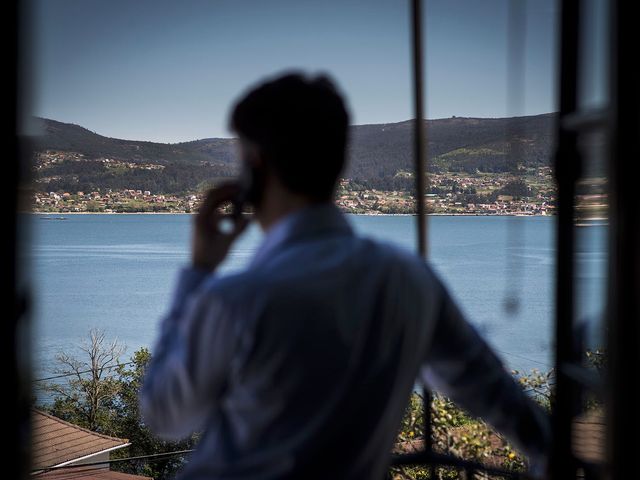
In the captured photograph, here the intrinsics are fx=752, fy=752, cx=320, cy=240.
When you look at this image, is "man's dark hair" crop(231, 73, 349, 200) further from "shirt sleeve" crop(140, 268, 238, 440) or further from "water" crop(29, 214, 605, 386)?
"water" crop(29, 214, 605, 386)

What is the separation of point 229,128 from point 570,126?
42 cm

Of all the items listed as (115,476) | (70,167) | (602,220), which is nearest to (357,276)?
(602,220)

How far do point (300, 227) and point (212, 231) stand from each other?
116 millimetres

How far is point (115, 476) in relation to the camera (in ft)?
35.9

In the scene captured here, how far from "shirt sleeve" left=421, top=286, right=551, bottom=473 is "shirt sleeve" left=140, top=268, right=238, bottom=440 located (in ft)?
0.94

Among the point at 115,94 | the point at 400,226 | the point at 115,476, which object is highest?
the point at 115,94

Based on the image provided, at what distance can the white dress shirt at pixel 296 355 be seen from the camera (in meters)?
0.69

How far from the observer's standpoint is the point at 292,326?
69cm

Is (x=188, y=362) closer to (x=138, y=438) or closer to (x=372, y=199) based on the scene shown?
(x=372, y=199)

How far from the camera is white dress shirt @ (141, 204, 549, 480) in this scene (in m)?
0.69

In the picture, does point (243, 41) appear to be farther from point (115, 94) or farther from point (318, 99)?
point (318, 99)

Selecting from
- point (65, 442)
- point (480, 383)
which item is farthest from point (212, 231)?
point (65, 442)

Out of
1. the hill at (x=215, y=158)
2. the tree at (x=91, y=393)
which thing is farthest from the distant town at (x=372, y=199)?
the tree at (x=91, y=393)

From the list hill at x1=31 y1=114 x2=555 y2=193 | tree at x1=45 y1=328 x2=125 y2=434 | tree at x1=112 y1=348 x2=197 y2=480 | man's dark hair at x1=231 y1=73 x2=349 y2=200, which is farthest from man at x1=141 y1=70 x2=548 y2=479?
tree at x1=45 y1=328 x2=125 y2=434
